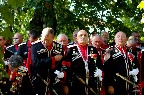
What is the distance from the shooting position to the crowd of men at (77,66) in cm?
627

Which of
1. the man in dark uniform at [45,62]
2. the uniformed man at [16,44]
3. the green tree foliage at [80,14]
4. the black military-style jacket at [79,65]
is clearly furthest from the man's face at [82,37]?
the green tree foliage at [80,14]

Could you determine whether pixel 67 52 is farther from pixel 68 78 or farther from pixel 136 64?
pixel 136 64

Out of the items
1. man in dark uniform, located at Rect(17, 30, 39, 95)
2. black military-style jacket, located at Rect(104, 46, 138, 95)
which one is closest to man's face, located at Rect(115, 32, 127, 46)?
black military-style jacket, located at Rect(104, 46, 138, 95)

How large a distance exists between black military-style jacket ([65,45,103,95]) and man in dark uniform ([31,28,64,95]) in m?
0.31

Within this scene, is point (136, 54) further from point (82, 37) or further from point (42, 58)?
point (42, 58)

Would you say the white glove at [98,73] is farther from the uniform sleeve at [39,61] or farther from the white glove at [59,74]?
the uniform sleeve at [39,61]

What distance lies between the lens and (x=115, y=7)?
1206cm

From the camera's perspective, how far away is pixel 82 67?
6.73 meters

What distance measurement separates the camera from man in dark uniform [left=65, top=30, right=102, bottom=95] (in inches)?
265

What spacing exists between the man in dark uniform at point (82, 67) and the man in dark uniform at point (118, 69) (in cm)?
29

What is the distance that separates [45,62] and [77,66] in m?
0.87

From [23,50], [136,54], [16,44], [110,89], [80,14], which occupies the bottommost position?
[110,89]

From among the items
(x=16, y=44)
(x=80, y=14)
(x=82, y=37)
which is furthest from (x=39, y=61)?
(x=80, y=14)

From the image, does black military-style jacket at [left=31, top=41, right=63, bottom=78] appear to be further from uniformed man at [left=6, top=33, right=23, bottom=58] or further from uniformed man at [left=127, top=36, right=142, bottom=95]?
uniformed man at [left=127, top=36, right=142, bottom=95]
